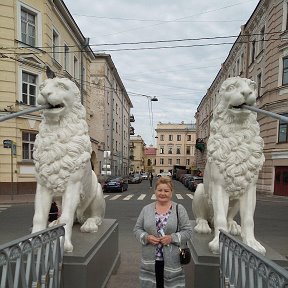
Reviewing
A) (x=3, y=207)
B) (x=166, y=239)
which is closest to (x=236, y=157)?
(x=166, y=239)

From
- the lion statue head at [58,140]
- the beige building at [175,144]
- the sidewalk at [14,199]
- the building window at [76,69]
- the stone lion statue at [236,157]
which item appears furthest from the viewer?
the beige building at [175,144]

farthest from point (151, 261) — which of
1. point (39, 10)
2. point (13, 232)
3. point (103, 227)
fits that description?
point (39, 10)

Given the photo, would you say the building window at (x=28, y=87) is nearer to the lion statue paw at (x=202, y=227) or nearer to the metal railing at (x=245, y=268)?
the lion statue paw at (x=202, y=227)

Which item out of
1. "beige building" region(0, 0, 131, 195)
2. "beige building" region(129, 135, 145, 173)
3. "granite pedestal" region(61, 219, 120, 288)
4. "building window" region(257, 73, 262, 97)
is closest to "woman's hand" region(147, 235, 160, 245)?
"granite pedestal" region(61, 219, 120, 288)

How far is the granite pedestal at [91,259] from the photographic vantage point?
2711mm

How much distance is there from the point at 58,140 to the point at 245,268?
85.1 inches

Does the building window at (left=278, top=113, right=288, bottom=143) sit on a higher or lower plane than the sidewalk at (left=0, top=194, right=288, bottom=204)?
higher

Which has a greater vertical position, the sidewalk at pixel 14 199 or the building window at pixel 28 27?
the building window at pixel 28 27

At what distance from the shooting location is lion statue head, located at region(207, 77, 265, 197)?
9.79 feet

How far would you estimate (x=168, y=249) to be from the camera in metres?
2.42

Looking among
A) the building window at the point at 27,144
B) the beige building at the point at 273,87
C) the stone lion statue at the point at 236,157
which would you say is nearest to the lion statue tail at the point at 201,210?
the stone lion statue at the point at 236,157

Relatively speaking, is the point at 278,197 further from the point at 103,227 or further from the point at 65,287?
the point at 65,287

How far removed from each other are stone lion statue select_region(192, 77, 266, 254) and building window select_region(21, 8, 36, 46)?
14304mm

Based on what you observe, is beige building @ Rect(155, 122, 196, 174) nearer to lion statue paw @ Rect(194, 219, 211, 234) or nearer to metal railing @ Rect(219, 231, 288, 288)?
lion statue paw @ Rect(194, 219, 211, 234)
